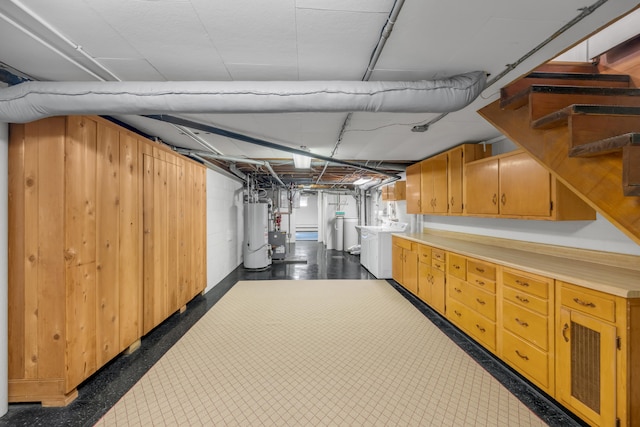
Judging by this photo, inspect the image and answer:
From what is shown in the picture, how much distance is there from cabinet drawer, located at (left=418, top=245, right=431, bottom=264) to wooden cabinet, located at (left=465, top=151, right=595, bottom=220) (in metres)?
0.69

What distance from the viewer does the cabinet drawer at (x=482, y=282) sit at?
226cm

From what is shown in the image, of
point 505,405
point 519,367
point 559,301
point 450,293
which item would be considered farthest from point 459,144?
point 505,405

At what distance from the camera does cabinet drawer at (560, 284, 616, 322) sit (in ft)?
4.64

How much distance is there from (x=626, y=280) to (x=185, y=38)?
2.88 m

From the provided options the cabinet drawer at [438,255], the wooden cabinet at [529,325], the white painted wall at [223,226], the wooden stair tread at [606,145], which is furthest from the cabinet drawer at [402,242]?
the white painted wall at [223,226]

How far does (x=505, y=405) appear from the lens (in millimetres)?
1716

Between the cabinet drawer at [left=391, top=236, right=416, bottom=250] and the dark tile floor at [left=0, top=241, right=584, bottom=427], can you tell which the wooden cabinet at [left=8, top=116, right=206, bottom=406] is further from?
the cabinet drawer at [left=391, top=236, right=416, bottom=250]

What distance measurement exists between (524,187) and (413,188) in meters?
2.11

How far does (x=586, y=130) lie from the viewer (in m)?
1.41

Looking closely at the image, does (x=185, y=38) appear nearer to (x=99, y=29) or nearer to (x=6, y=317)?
(x=99, y=29)

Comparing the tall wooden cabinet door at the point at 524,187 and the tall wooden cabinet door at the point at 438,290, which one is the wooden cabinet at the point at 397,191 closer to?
the tall wooden cabinet door at the point at 438,290

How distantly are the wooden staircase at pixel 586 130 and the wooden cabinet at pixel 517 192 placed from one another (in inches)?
22.9

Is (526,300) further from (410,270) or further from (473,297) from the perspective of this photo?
(410,270)

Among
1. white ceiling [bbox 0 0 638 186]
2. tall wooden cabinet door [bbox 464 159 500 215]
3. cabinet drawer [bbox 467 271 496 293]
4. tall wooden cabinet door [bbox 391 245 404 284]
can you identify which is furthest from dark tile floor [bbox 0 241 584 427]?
white ceiling [bbox 0 0 638 186]
